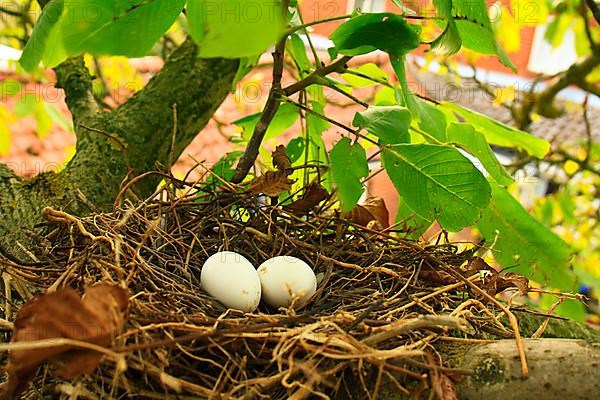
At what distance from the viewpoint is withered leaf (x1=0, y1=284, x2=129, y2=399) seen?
17.1 inches

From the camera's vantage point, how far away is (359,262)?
29.8 inches

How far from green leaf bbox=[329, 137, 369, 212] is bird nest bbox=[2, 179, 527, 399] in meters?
0.09

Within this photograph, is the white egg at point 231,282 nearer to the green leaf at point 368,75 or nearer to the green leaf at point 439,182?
the green leaf at point 439,182

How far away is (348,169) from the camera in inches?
26.9

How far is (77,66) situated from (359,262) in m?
0.58

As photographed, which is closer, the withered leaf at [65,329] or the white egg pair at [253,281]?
the withered leaf at [65,329]

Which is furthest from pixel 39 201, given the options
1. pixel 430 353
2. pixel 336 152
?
pixel 430 353

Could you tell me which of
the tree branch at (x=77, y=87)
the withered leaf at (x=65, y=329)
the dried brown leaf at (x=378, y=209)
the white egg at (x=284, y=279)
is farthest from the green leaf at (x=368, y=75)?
the withered leaf at (x=65, y=329)

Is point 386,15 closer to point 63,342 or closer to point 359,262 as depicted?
point 359,262

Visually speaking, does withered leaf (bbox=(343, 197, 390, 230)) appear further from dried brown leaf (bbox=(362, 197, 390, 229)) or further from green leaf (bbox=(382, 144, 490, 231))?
green leaf (bbox=(382, 144, 490, 231))

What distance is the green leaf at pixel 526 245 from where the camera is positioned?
0.81 m

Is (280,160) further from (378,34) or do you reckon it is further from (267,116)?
(378,34)

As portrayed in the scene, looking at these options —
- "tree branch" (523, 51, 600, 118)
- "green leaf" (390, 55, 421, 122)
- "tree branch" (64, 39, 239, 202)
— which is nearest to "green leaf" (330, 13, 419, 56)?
"green leaf" (390, 55, 421, 122)

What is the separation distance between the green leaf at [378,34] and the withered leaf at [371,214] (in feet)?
0.77
